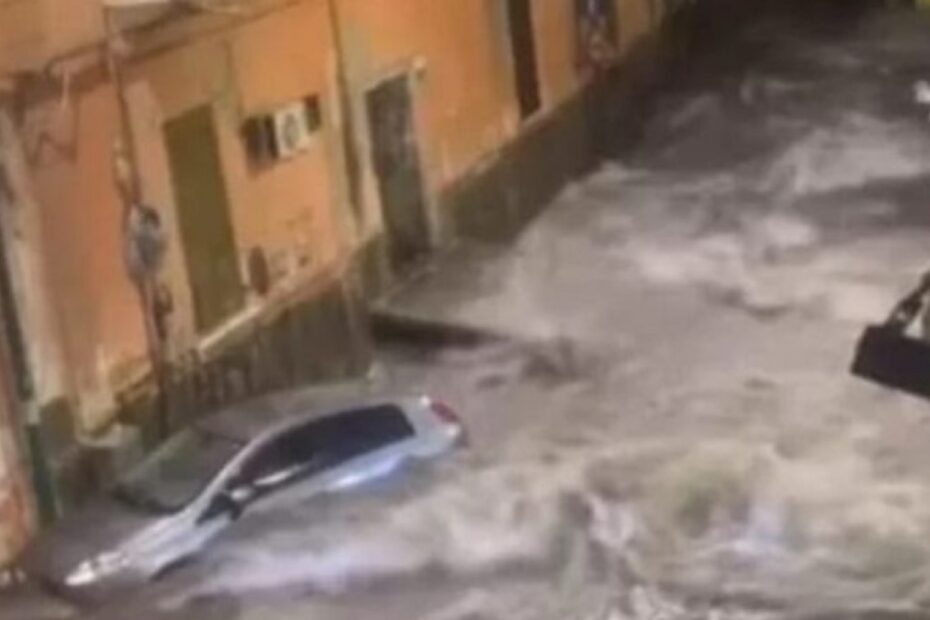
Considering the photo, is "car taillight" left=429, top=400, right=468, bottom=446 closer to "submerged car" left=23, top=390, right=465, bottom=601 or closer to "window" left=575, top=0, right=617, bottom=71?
"submerged car" left=23, top=390, right=465, bottom=601

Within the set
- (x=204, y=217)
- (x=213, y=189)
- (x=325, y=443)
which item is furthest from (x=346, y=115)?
(x=325, y=443)

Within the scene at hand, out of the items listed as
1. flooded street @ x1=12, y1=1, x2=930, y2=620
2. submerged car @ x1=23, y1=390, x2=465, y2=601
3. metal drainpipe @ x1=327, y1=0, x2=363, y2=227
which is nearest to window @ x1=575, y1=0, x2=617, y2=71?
flooded street @ x1=12, y1=1, x2=930, y2=620

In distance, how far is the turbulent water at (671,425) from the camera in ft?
40.0

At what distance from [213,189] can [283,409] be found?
6.15 ft

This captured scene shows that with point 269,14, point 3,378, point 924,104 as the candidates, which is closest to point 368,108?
point 269,14

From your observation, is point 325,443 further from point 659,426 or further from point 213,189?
point 659,426

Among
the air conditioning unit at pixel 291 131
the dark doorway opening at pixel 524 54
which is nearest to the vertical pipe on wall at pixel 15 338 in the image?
the air conditioning unit at pixel 291 131

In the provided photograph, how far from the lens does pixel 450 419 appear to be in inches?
552

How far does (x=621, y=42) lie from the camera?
76.2 feet

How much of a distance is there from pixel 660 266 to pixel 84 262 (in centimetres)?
596

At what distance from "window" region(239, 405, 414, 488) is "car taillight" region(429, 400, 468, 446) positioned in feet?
1.28

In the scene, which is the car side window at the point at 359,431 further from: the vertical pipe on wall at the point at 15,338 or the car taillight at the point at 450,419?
the vertical pipe on wall at the point at 15,338

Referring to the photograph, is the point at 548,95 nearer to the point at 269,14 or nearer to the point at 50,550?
the point at 269,14

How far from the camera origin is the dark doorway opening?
65.8 feet
